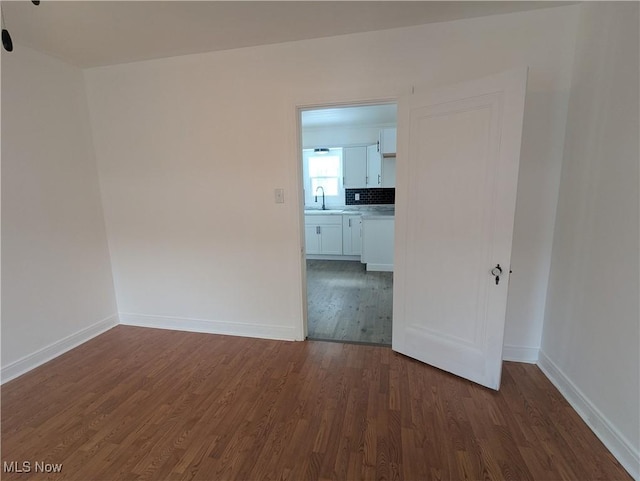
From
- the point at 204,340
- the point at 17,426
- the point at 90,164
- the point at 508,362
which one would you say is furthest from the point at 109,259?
the point at 508,362

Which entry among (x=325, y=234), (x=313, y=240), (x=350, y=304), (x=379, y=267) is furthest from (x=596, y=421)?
(x=313, y=240)

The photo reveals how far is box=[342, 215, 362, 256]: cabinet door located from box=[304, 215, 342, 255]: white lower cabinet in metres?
0.08

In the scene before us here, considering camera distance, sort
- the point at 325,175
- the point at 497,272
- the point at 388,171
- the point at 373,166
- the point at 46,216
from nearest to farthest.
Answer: the point at 497,272, the point at 46,216, the point at 388,171, the point at 373,166, the point at 325,175

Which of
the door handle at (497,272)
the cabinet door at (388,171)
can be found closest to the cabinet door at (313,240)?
the cabinet door at (388,171)

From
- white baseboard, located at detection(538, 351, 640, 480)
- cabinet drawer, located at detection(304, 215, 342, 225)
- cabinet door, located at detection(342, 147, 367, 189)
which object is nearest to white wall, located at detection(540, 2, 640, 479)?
white baseboard, located at detection(538, 351, 640, 480)

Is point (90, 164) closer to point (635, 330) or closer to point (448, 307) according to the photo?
point (448, 307)

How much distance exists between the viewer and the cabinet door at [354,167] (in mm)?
5906

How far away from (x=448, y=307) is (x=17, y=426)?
292cm

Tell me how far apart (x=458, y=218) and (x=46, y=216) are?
130 inches

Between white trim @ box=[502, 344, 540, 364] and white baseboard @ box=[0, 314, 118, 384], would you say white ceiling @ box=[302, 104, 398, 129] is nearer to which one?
white trim @ box=[502, 344, 540, 364]

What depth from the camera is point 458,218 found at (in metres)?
2.06

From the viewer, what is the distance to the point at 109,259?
306cm

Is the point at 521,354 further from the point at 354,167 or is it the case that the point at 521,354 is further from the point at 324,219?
the point at 354,167

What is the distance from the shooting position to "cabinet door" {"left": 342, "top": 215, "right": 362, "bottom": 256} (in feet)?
18.5
